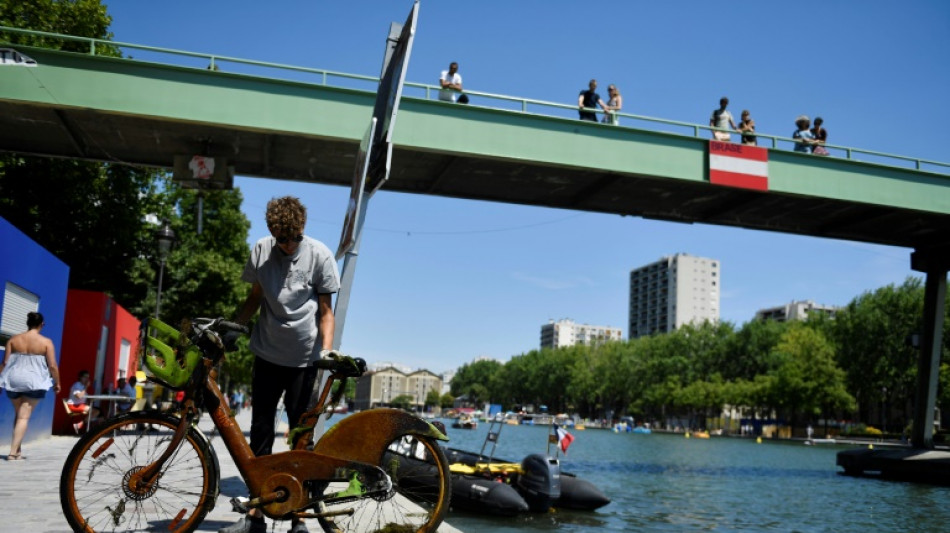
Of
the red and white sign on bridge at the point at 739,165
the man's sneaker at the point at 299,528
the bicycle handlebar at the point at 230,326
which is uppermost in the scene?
the red and white sign on bridge at the point at 739,165

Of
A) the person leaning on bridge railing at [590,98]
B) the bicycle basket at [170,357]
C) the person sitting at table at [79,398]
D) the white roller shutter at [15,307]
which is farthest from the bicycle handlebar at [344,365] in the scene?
the person leaning on bridge railing at [590,98]

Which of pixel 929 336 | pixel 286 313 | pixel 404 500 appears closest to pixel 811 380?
pixel 929 336

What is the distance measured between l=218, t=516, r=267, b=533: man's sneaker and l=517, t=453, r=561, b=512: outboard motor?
8.98 metres

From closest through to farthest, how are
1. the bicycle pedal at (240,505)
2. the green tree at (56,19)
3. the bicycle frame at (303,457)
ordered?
the bicycle pedal at (240,505)
the bicycle frame at (303,457)
the green tree at (56,19)

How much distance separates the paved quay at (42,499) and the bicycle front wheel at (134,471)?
52 centimetres

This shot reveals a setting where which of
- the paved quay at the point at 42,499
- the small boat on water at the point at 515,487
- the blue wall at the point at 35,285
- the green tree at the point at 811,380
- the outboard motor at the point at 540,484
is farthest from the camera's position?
the green tree at the point at 811,380

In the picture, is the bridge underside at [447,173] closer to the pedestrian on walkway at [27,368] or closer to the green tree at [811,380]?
the pedestrian on walkway at [27,368]

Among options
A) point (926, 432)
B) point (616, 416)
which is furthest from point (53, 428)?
point (616, 416)

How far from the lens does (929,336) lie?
1089 inches

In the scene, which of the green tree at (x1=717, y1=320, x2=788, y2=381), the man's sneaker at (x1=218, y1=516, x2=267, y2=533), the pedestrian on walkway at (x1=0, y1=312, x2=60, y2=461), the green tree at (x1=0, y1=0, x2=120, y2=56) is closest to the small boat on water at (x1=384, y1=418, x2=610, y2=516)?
the pedestrian on walkway at (x1=0, y1=312, x2=60, y2=461)

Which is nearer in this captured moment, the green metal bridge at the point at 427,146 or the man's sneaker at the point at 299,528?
the man's sneaker at the point at 299,528

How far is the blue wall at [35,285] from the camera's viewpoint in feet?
41.2

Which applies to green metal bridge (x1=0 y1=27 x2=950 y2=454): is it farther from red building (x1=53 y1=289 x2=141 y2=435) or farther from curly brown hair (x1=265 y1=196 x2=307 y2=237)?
curly brown hair (x1=265 y1=196 x2=307 y2=237)

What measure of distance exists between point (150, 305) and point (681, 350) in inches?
3278
